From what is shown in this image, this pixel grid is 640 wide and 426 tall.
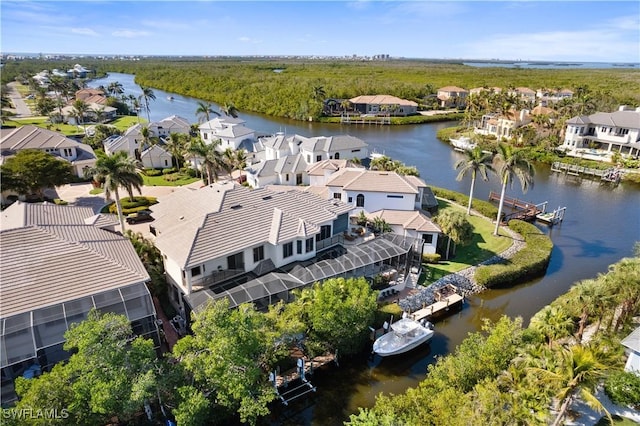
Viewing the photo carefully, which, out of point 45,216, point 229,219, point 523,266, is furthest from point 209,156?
point 523,266

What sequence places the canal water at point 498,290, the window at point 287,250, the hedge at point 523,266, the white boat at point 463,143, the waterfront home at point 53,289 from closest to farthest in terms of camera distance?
the waterfront home at point 53,289, the canal water at point 498,290, the window at point 287,250, the hedge at point 523,266, the white boat at point 463,143

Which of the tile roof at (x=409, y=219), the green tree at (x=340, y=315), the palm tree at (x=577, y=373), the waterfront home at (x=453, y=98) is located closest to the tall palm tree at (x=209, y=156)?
the tile roof at (x=409, y=219)

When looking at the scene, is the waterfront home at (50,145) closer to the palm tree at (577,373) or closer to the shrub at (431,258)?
the shrub at (431,258)

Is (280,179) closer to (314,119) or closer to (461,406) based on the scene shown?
(461,406)

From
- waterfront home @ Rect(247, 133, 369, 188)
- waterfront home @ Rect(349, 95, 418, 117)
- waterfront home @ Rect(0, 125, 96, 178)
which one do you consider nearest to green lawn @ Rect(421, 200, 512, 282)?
waterfront home @ Rect(247, 133, 369, 188)

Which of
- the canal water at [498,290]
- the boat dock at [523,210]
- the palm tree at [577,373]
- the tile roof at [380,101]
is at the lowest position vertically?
the canal water at [498,290]

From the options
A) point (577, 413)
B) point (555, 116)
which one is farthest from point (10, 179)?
point (555, 116)
